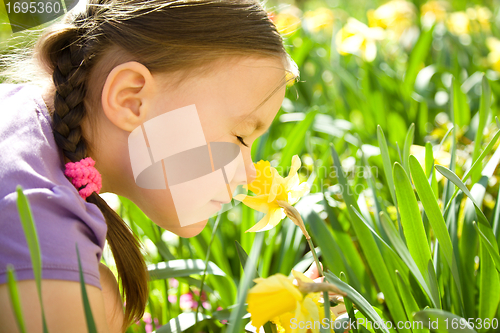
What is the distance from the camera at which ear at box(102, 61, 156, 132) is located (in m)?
0.79

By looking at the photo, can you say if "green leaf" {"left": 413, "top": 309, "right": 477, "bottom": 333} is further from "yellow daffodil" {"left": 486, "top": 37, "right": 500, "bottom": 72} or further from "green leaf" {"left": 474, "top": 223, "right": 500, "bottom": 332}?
"yellow daffodil" {"left": 486, "top": 37, "right": 500, "bottom": 72}

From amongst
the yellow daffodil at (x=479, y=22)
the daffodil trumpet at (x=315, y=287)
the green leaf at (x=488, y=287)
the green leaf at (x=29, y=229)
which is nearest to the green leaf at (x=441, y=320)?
the daffodil trumpet at (x=315, y=287)

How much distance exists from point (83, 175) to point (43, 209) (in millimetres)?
142

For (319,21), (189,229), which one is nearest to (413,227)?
(189,229)

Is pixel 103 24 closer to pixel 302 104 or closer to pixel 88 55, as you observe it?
pixel 88 55

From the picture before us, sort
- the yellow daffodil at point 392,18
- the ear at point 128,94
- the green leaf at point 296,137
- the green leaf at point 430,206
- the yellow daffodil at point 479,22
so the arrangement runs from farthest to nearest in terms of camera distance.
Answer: the yellow daffodil at point 392,18
the yellow daffodil at point 479,22
the green leaf at point 296,137
the ear at point 128,94
the green leaf at point 430,206

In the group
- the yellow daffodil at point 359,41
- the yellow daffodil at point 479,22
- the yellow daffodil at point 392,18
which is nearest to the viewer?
the yellow daffodil at point 359,41

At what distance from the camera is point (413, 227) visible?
708 mm

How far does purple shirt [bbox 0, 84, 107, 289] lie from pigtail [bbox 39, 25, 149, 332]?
33 mm

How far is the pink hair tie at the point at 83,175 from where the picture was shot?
72 cm

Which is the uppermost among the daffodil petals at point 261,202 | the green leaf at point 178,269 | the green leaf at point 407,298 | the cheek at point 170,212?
the daffodil petals at point 261,202

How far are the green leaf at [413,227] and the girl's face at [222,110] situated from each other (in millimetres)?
346

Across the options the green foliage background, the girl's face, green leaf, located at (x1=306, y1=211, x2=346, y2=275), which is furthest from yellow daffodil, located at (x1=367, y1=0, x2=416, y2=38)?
green leaf, located at (x1=306, y1=211, x2=346, y2=275)

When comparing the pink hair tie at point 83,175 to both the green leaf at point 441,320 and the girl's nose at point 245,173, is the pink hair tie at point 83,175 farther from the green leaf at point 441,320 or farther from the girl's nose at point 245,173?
the green leaf at point 441,320
